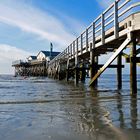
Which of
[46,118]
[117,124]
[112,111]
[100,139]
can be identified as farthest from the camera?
[112,111]

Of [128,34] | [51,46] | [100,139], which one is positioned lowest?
[100,139]

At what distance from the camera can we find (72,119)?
246 inches

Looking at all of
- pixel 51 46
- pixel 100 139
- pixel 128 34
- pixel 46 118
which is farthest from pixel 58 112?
pixel 51 46

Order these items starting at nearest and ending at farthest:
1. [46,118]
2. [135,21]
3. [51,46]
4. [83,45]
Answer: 1. [46,118]
2. [135,21]
3. [83,45]
4. [51,46]

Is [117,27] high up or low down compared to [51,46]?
down

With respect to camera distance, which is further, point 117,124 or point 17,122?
point 17,122

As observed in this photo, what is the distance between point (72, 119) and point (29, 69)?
238 feet

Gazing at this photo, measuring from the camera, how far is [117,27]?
1204cm

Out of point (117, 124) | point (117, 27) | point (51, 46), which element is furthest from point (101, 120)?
point (51, 46)

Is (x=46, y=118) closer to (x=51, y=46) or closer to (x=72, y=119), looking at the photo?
(x=72, y=119)

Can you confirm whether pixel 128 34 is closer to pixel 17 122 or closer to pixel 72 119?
pixel 72 119

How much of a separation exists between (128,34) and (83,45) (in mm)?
8261

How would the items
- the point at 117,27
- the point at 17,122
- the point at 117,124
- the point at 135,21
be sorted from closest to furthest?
1. the point at 117,124
2. the point at 17,122
3. the point at 135,21
4. the point at 117,27

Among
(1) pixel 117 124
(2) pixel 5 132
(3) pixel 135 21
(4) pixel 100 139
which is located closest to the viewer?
(4) pixel 100 139
